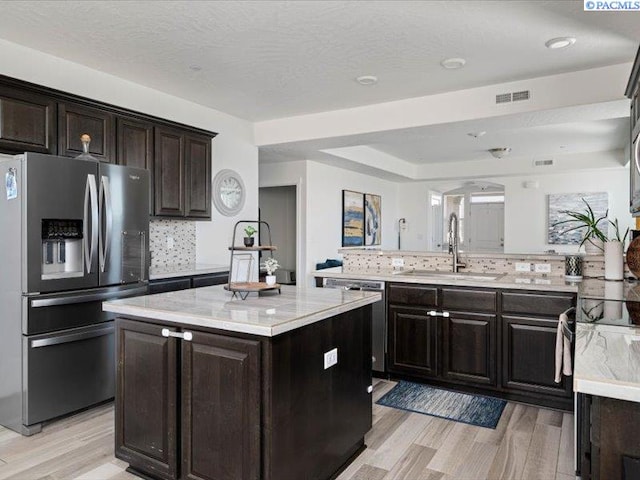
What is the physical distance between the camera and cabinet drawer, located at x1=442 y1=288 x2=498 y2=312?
3.37m

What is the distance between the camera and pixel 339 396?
2.30 metres

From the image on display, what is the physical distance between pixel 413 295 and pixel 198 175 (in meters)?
2.41

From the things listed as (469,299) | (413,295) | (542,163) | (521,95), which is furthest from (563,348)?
(542,163)

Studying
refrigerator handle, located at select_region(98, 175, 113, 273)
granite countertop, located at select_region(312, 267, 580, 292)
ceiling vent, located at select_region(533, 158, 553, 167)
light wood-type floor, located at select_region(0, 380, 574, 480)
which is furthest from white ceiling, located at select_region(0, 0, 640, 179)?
ceiling vent, located at select_region(533, 158, 553, 167)

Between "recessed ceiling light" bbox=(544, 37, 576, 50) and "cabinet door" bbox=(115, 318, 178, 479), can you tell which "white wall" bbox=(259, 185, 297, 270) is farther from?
"cabinet door" bbox=(115, 318, 178, 479)

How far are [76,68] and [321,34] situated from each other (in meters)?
2.10

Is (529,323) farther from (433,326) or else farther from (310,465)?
(310,465)

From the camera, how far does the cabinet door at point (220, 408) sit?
1.83m

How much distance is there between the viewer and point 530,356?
3.25 m

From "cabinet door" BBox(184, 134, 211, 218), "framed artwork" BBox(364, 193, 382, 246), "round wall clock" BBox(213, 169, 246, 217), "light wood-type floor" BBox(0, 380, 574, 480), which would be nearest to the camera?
"light wood-type floor" BBox(0, 380, 574, 480)

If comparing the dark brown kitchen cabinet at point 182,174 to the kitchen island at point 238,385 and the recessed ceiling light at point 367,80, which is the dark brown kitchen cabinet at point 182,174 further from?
the kitchen island at point 238,385

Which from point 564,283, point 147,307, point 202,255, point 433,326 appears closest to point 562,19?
point 564,283

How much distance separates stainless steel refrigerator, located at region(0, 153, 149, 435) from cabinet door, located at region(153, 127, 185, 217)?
69cm

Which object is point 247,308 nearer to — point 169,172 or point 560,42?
point 169,172
